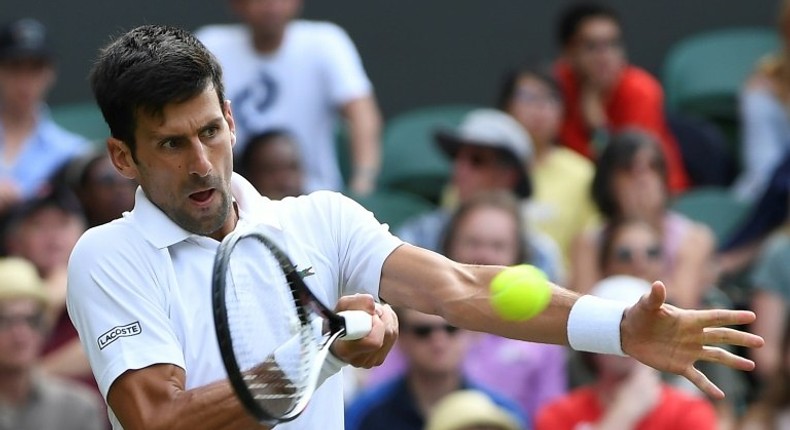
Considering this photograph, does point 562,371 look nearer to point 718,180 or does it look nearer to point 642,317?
point 718,180

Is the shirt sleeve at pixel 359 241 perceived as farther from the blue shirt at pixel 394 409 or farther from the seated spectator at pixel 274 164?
the seated spectator at pixel 274 164

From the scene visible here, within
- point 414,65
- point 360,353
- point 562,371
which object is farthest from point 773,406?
point 414,65

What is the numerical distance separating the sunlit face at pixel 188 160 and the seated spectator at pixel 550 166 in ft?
11.5

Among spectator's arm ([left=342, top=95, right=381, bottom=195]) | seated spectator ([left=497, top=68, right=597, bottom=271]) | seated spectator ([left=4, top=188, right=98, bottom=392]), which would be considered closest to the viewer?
seated spectator ([left=4, top=188, right=98, bottom=392])

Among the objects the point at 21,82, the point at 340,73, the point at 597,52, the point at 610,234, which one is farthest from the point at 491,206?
the point at 21,82

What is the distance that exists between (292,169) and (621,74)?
184 cm

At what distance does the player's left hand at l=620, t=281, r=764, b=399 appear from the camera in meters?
2.88

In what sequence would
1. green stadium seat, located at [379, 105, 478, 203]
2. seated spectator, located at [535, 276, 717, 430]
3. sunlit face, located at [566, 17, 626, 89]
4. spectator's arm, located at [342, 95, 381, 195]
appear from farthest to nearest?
green stadium seat, located at [379, 105, 478, 203] < sunlit face, located at [566, 17, 626, 89] < spectator's arm, located at [342, 95, 381, 195] < seated spectator, located at [535, 276, 717, 430]

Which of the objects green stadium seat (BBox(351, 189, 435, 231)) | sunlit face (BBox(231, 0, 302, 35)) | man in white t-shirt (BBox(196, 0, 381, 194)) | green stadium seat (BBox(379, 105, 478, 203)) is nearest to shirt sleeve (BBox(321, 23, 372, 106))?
man in white t-shirt (BBox(196, 0, 381, 194))

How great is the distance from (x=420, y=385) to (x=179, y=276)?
237 centimetres

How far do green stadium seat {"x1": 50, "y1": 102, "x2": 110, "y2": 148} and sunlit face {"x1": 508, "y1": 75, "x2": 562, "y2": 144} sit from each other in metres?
1.94

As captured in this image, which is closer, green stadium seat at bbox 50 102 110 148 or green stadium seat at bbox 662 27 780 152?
green stadium seat at bbox 50 102 110 148

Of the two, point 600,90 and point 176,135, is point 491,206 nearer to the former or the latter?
point 600,90

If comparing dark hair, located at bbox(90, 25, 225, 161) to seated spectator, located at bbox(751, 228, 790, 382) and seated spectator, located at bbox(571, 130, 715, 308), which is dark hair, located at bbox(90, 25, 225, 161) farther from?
seated spectator, located at bbox(751, 228, 790, 382)
